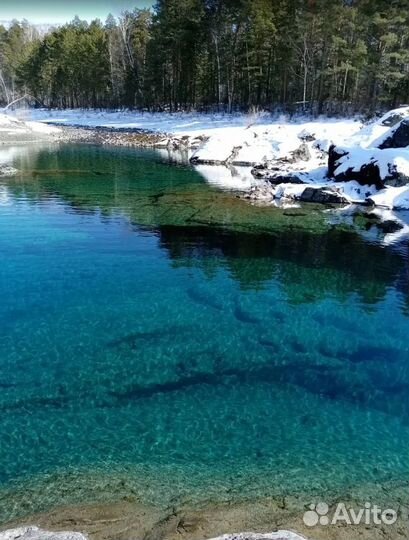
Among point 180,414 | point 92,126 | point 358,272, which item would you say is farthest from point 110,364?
point 92,126

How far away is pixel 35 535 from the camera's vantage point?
263 inches

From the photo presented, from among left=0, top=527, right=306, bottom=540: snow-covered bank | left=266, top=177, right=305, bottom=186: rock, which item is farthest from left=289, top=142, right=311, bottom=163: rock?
left=0, top=527, right=306, bottom=540: snow-covered bank

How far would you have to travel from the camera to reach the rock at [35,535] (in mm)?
6601

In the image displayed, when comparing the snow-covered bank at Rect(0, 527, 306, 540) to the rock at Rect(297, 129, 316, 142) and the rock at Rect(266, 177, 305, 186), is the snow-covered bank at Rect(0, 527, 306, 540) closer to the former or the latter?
the rock at Rect(266, 177, 305, 186)

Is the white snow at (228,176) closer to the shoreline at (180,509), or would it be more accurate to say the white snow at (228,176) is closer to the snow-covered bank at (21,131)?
the shoreline at (180,509)

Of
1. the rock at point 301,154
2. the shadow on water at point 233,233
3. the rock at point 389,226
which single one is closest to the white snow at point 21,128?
the shadow on water at point 233,233

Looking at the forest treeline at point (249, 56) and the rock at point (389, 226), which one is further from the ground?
the forest treeline at point (249, 56)

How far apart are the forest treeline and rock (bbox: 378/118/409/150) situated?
73.0 ft

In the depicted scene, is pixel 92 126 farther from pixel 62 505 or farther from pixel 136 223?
pixel 62 505

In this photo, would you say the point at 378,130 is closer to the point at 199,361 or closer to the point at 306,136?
the point at 306,136

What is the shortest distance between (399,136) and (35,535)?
116 feet

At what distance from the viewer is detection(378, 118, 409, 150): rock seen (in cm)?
3447

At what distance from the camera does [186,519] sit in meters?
7.23

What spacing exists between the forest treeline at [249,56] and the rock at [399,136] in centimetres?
2225
